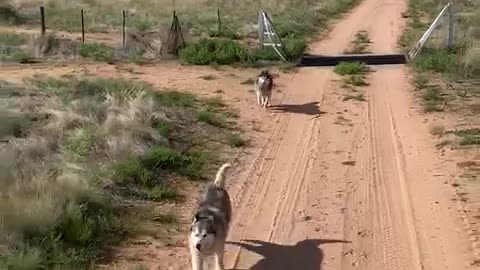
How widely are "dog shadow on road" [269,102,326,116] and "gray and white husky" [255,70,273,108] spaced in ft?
0.66

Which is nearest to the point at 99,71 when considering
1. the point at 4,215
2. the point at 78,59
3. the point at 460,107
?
the point at 78,59

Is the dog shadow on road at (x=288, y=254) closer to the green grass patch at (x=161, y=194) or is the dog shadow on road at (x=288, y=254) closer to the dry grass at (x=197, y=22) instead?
the green grass patch at (x=161, y=194)

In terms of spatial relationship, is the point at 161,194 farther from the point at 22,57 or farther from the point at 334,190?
the point at 22,57

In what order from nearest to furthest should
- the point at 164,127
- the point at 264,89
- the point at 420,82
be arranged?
the point at 164,127 → the point at 264,89 → the point at 420,82

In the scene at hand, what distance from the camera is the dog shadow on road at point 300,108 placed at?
1598 centimetres

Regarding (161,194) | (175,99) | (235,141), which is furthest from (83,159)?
(175,99)

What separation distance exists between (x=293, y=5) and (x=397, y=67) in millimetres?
16506

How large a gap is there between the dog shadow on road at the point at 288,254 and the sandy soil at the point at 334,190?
0.04 ft

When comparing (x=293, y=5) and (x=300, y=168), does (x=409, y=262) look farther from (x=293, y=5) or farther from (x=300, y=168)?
(x=293, y=5)

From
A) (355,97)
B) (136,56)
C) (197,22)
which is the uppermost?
(355,97)

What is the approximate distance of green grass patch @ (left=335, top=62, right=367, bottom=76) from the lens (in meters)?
20.0

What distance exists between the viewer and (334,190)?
36.1 feet

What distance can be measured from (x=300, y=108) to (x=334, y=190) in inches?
218

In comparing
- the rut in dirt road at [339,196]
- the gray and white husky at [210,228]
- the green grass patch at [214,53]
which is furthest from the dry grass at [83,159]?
the green grass patch at [214,53]
